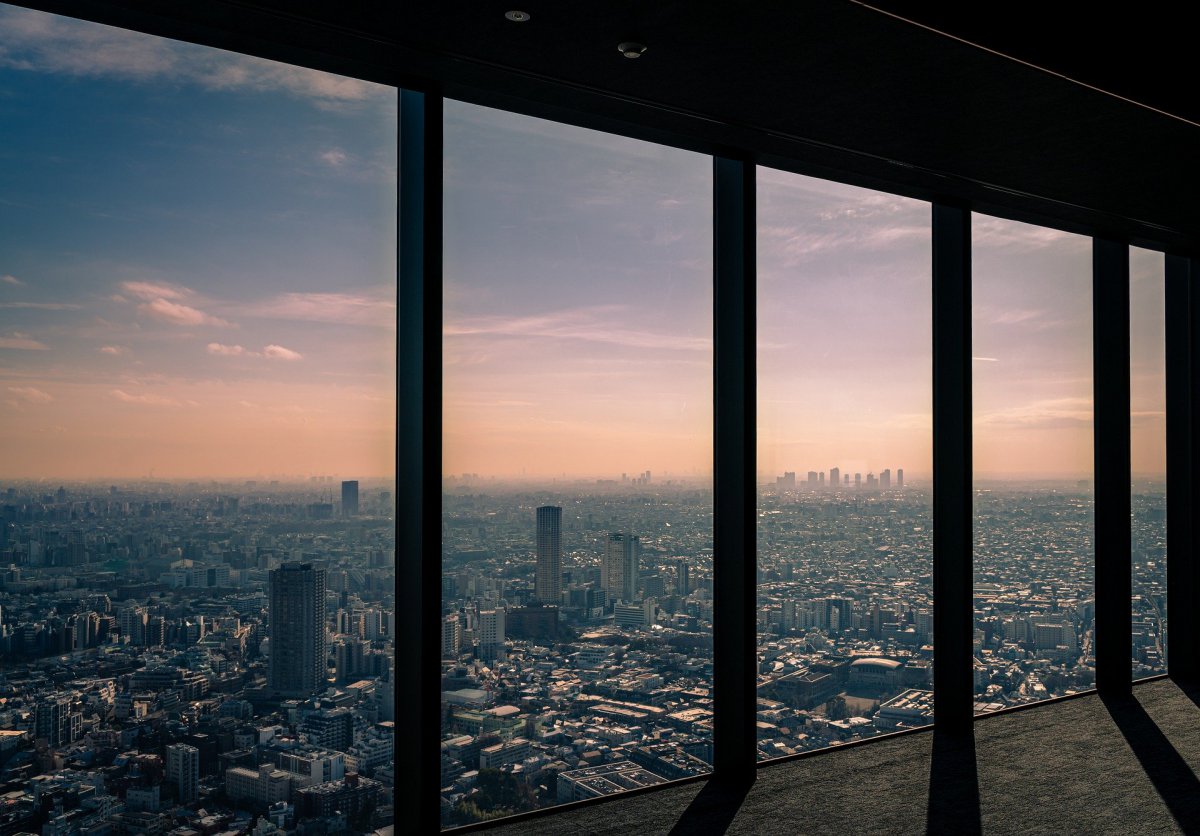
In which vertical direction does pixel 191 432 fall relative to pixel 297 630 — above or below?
above

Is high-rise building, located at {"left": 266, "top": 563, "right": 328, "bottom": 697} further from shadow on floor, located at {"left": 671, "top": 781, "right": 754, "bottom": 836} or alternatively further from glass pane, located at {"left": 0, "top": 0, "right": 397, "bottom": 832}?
shadow on floor, located at {"left": 671, "top": 781, "right": 754, "bottom": 836}

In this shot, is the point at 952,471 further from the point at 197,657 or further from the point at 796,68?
the point at 197,657

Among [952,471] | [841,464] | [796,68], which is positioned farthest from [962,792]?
[796,68]

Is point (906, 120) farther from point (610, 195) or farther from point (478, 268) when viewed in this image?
point (478, 268)

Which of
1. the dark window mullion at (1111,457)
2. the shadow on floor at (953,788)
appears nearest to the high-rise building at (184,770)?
the shadow on floor at (953,788)

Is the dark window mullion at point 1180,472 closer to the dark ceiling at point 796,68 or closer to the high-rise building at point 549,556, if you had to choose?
the dark ceiling at point 796,68

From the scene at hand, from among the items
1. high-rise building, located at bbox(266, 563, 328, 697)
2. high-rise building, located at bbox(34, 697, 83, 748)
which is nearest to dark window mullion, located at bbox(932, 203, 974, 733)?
high-rise building, located at bbox(266, 563, 328, 697)

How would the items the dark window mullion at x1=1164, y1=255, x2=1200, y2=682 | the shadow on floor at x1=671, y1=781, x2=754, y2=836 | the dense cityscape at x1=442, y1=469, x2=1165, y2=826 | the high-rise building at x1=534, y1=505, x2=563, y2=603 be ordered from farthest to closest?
the dark window mullion at x1=1164, y1=255, x2=1200, y2=682
the high-rise building at x1=534, y1=505, x2=563, y2=603
the dense cityscape at x1=442, y1=469, x2=1165, y2=826
the shadow on floor at x1=671, y1=781, x2=754, y2=836
